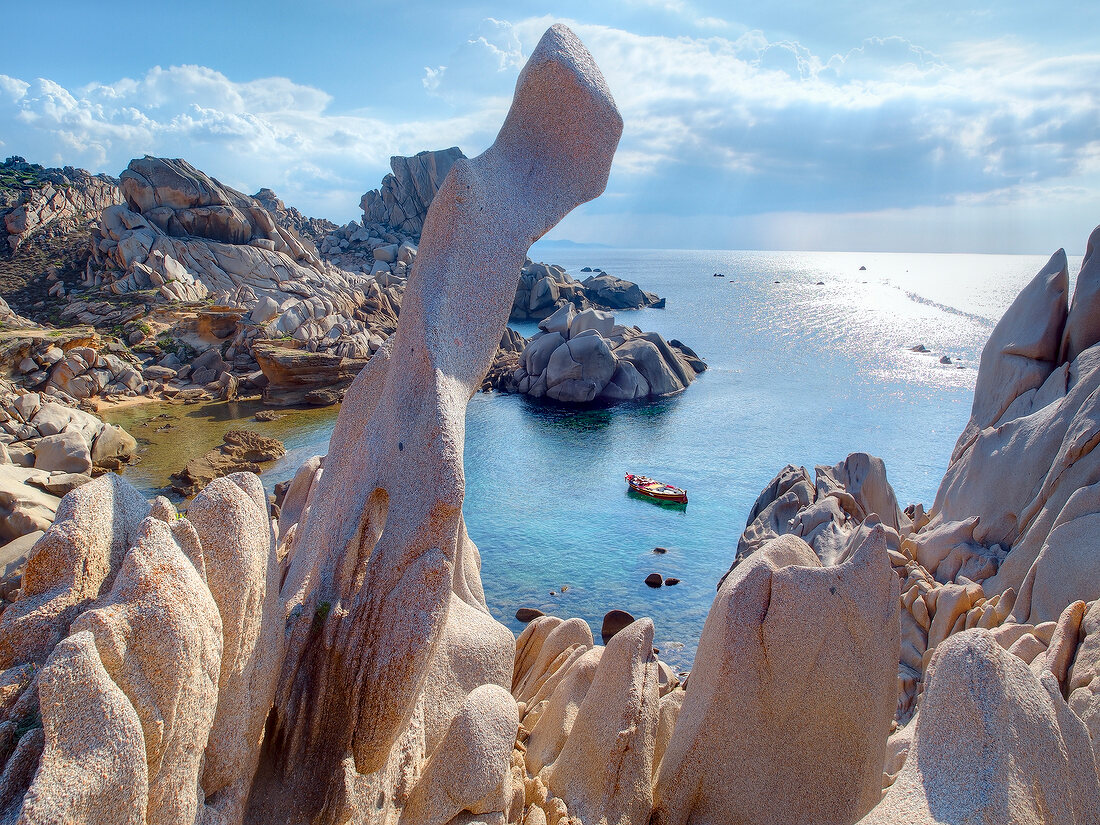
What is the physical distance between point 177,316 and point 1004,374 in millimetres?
31522

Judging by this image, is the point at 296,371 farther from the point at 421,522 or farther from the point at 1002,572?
the point at 421,522

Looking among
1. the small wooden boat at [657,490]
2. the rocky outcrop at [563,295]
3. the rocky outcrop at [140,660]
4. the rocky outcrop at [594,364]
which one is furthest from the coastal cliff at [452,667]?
the rocky outcrop at [563,295]

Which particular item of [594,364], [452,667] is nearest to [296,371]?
[594,364]

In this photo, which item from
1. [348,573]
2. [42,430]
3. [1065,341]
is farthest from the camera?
[42,430]

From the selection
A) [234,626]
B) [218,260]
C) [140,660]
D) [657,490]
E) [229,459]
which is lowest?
[657,490]

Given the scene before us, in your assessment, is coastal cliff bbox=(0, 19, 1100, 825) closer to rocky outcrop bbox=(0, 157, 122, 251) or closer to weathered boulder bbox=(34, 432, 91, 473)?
weathered boulder bbox=(34, 432, 91, 473)

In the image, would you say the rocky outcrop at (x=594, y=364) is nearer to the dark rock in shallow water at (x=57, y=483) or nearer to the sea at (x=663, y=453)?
the sea at (x=663, y=453)

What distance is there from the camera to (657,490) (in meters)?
21.3

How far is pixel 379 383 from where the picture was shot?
17.6 ft

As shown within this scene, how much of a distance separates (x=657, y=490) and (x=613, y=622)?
8090mm

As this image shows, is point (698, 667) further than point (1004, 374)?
No

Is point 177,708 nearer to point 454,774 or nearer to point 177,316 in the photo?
point 454,774

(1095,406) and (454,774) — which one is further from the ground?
(1095,406)

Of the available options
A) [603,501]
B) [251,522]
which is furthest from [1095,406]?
[603,501]
